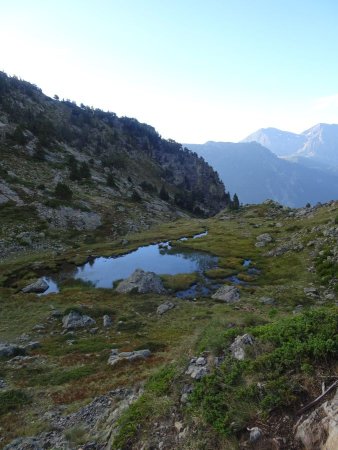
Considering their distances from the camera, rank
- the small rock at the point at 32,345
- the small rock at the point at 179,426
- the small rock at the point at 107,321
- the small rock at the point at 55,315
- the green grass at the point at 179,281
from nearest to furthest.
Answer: the small rock at the point at 179,426 → the small rock at the point at 32,345 → the small rock at the point at 107,321 → the small rock at the point at 55,315 → the green grass at the point at 179,281

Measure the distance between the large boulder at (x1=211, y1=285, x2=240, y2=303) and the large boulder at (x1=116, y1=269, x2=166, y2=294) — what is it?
7.09 meters

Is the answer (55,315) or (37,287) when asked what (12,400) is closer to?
(55,315)

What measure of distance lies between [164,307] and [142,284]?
772 centimetres

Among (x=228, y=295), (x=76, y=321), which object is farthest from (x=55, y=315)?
(x=228, y=295)

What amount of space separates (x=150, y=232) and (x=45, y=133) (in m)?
66.9

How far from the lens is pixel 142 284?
43.6m

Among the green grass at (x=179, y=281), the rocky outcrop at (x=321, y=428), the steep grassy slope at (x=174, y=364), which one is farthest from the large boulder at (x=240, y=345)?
the green grass at (x=179, y=281)

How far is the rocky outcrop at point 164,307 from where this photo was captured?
35.8 m

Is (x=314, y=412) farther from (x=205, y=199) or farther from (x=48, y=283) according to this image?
(x=205, y=199)

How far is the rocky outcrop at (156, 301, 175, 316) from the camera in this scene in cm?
3575

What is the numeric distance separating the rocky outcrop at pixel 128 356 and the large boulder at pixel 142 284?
1860 cm

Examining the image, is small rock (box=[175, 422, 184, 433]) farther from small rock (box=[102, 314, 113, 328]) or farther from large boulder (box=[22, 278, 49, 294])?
large boulder (box=[22, 278, 49, 294])

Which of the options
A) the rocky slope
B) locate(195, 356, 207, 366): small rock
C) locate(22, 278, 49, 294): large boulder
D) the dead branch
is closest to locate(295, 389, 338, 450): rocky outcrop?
the dead branch

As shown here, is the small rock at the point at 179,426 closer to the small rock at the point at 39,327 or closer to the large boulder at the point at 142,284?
the small rock at the point at 39,327
